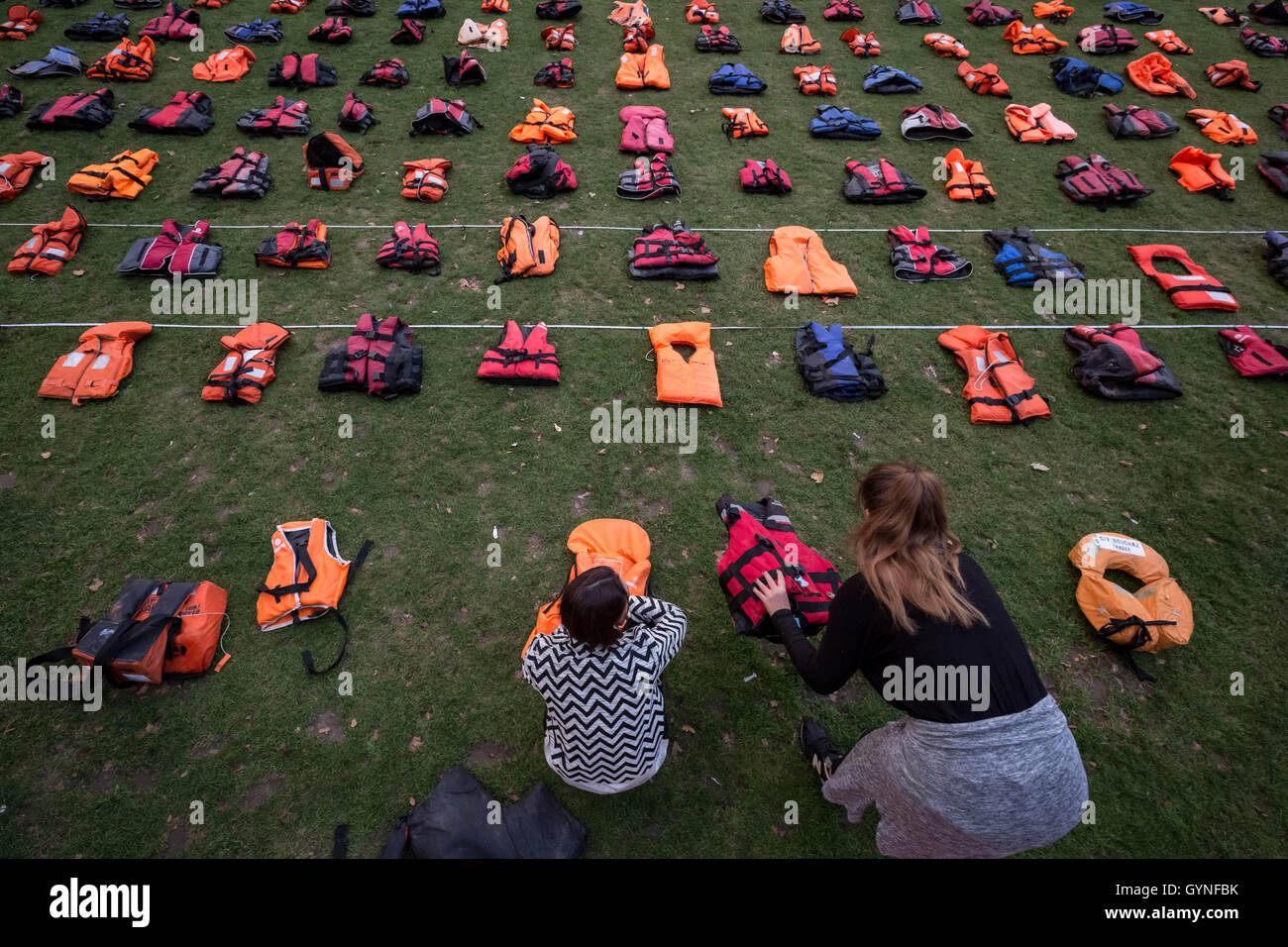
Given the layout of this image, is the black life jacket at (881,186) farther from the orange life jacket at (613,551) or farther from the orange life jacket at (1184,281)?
the orange life jacket at (613,551)

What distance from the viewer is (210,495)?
18.1 feet

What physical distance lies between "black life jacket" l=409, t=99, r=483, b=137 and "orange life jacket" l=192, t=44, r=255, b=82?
3.56 meters

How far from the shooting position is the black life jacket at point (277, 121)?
9.26 metres

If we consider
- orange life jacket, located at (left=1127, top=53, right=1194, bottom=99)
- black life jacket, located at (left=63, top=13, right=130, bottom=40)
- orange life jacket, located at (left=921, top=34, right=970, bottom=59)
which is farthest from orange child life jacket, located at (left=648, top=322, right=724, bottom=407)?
black life jacket, located at (left=63, top=13, right=130, bottom=40)

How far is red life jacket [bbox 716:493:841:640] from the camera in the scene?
175 inches

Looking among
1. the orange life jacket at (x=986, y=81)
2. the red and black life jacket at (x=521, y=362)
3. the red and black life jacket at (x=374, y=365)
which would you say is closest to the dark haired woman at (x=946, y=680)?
the red and black life jacket at (x=521, y=362)

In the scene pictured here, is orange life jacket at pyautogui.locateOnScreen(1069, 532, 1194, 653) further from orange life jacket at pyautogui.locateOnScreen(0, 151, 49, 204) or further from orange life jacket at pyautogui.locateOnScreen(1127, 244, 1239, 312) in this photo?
orange life jacket at pyautogui.locateOnScreen(0, 151, 49, 204)

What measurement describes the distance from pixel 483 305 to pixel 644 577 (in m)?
4.04

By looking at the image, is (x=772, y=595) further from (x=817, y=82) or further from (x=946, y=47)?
(x=946, y=47)

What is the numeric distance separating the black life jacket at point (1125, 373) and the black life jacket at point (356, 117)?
402 inches

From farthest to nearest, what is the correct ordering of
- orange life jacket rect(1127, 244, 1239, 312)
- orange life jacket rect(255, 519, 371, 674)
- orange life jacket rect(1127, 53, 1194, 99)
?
1. orange life jacket rect(1127, 53, 1194, 99)
2. orange life jacket rect(1127, 244, 1239, 312)
3. orange life jacket rect(255, 519, 371, 674)
